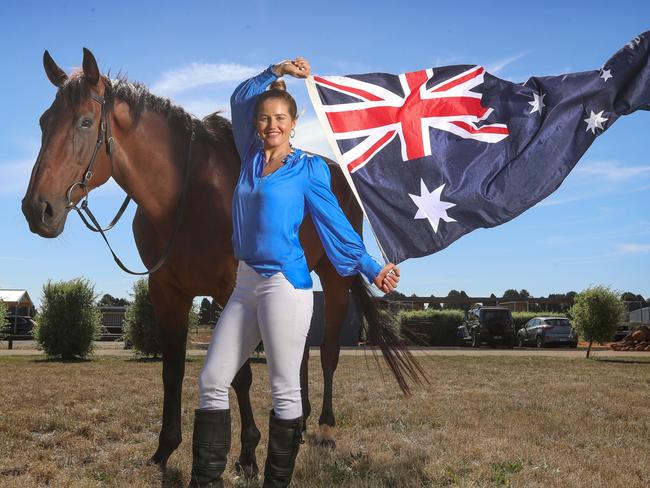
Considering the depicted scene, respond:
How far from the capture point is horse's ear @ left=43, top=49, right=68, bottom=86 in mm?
4164

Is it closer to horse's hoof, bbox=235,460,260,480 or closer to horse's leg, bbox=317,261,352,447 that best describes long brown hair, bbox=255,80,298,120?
horse's hoof, bbox=235,460,260,480

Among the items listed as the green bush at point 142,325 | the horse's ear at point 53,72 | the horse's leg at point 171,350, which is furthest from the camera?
the green bush at point 142,325

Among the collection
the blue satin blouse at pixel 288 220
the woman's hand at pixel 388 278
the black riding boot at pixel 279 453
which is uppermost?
the blue satin blouse at pixel 288 220

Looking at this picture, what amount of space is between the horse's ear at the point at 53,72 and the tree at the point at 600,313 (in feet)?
64.5

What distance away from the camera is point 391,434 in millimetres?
5883

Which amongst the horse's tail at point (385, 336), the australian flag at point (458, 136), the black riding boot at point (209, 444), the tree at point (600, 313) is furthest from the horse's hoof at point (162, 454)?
the tree at point (600, 313)

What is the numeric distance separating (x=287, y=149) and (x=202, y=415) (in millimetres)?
1358

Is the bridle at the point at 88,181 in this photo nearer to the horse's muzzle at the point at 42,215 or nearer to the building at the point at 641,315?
the horse's muzzle at the point at 42,215

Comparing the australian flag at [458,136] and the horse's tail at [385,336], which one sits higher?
the australian flag at [458,136]

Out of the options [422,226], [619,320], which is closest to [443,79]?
[422,226]

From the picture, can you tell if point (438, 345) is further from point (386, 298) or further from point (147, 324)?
point (386, 298)

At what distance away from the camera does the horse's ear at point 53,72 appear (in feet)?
13.7

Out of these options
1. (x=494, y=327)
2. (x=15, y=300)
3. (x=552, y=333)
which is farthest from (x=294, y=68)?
(x=15, y=300)

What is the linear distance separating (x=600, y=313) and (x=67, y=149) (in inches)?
783
